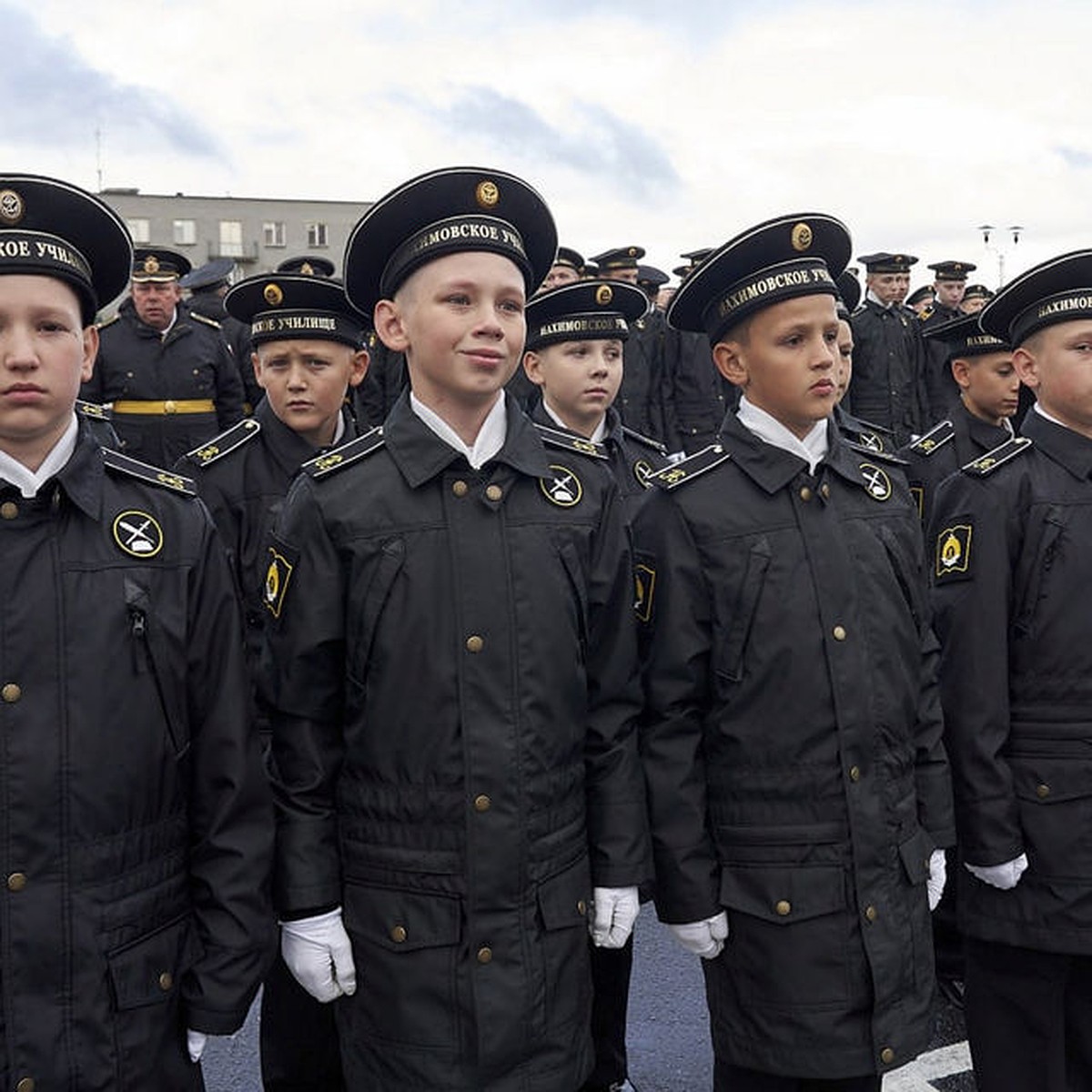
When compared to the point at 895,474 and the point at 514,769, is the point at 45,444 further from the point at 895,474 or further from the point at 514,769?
the point at 895,474

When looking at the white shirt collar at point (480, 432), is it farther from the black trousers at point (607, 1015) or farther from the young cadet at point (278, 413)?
the black trousers at point (607, 1015)

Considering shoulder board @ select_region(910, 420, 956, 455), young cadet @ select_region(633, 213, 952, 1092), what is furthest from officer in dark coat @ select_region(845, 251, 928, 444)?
young cadet @ select_region(633, 213, 952, 1092)

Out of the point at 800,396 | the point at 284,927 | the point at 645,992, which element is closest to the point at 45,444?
the point at 284,927

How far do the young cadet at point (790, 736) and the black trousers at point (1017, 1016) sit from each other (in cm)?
50

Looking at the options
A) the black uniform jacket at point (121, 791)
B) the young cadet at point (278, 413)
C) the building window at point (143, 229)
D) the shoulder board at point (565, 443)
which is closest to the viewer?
the black uniform jacket at point (121, 791)

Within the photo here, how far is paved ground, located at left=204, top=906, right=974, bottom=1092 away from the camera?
393cm

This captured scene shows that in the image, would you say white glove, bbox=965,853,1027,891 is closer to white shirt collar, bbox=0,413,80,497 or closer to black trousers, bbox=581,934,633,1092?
black trousers, bbox=581,934,633,1092

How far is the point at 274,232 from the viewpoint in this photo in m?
63.5

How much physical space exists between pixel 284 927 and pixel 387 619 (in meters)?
0.68

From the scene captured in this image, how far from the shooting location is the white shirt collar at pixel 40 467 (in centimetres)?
229

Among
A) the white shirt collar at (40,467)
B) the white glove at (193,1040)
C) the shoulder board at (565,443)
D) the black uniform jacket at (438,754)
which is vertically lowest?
the white glove at (193,1040)

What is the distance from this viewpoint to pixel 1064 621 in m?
3.21

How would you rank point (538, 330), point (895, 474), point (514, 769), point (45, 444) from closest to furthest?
point (45, 444), point (514, 769), point (895, 474), point (538, 330)

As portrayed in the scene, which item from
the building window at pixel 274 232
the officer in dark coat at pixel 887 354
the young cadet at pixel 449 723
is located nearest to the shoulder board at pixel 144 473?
the young cadet at pixel 449 723
